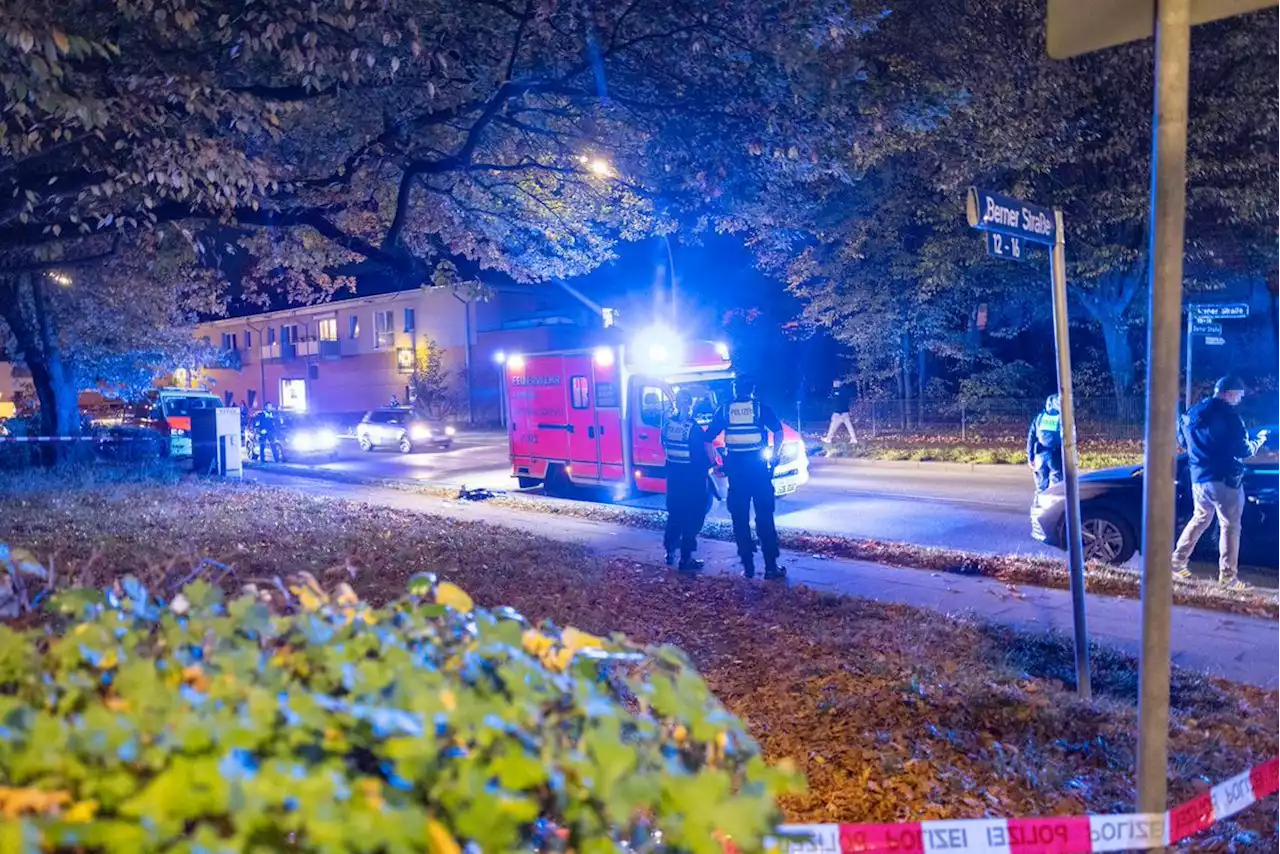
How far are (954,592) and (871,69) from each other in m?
6.80

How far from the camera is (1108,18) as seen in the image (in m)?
3.08

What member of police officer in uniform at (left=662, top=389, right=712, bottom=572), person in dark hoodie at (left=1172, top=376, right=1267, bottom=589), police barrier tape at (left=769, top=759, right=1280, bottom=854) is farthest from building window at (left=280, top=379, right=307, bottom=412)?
police barrier tape at (left=769, top=759, right=1280, bottom=854)

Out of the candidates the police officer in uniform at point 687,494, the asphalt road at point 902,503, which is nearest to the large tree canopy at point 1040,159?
the police officer in uniform at point 687,494

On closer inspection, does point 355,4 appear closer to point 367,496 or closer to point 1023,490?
point 367,496

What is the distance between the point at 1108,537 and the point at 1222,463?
150 cm

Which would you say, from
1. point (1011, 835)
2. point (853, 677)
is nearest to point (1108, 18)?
point (1011, 835)

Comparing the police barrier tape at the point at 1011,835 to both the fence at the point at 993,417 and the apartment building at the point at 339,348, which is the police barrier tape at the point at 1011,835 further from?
the apartment building at the point at 339,348

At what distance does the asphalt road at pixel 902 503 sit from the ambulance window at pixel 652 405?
1513 mm

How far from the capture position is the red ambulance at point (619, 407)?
1421 centimetres

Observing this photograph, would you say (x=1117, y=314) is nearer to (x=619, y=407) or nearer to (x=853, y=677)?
(x=619, y=407)

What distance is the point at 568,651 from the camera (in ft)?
6.98

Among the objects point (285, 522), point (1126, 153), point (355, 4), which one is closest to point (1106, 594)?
point (355, 4)

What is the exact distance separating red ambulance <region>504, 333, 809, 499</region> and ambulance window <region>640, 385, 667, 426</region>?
0.05ft

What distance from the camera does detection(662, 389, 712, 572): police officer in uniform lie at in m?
9.09
